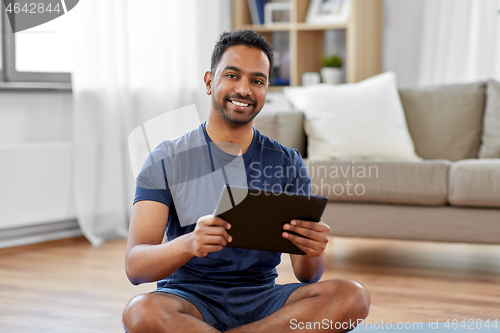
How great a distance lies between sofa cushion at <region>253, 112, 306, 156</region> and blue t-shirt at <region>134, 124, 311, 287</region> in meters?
1.28

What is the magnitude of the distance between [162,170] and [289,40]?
120 inches

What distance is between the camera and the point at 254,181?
55.1 inches

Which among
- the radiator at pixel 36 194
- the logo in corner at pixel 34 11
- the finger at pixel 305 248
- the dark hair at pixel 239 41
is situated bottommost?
the radiator at pixel 36 194

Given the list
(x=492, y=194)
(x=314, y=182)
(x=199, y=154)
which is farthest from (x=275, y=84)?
(x=199, y=154)

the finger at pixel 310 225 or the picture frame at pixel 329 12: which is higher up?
the picture frame at pixel 329 12

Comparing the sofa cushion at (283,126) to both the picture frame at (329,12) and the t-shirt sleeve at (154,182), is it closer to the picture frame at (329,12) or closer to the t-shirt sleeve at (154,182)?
the picture frame at (329,12)

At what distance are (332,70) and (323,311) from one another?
2.67 m

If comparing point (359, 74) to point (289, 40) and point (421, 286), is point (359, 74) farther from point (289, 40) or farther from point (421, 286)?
point (421, 286)

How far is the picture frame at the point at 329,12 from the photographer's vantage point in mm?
3723

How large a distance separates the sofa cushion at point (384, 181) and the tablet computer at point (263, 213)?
4.20 feet

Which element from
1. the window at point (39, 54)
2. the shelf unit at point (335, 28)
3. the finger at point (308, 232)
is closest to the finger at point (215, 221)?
the finger at point (308, 232)

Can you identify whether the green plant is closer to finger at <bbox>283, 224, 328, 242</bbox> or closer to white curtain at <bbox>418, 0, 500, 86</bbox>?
white curtain at <bbox>418, 0, 500, 86</bbox>

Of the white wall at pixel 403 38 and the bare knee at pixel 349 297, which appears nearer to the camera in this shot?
the bare knee at pixel 349 297

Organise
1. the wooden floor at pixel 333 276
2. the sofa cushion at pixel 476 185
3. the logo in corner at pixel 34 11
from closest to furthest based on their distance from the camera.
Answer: the wooden floor at pixel 333 276
the sofa cushion at pixel 476 185
the logo in corner at pixel 34 11
